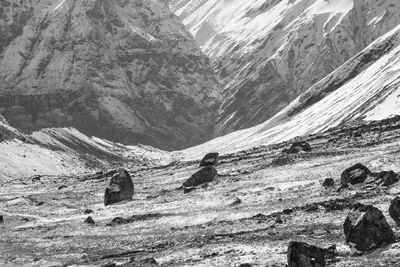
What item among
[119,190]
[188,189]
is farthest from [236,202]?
[119,190]

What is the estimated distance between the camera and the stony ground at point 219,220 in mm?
47062

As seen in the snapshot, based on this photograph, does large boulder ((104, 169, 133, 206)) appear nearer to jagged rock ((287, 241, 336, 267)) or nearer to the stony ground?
the stony ground

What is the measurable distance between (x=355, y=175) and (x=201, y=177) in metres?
36.1

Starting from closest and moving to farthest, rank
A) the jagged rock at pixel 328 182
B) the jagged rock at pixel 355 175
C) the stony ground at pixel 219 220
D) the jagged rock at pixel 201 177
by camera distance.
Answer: the stony ground at pixel 219 220 → the jagged rock at pixel 355 175 → the jagged rock at pixel 328 182 → the jagged rock at pixel 201 177

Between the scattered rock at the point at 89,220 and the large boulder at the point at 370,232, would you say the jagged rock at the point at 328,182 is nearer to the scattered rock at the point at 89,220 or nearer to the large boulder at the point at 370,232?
the scattered rock at the point at 89,220

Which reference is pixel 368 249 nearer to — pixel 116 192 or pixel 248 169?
pixel 116 192

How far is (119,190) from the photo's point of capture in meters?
99.5

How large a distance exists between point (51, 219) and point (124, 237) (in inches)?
1002

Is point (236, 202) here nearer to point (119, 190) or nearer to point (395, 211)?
point (119, 190)

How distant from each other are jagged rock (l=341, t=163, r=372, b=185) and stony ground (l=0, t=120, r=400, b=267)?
2.35 m

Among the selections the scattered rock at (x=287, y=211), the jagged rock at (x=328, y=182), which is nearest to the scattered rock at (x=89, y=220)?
the scattered rock at (x=287, y=211)

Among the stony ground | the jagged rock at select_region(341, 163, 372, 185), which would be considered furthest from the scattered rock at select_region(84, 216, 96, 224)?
the jagged rock at select_region(341, 163, 372, 185)

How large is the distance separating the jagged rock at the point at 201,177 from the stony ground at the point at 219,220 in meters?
1.79

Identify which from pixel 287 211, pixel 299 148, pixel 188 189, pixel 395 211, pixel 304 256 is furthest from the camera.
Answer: pixel 299 148
